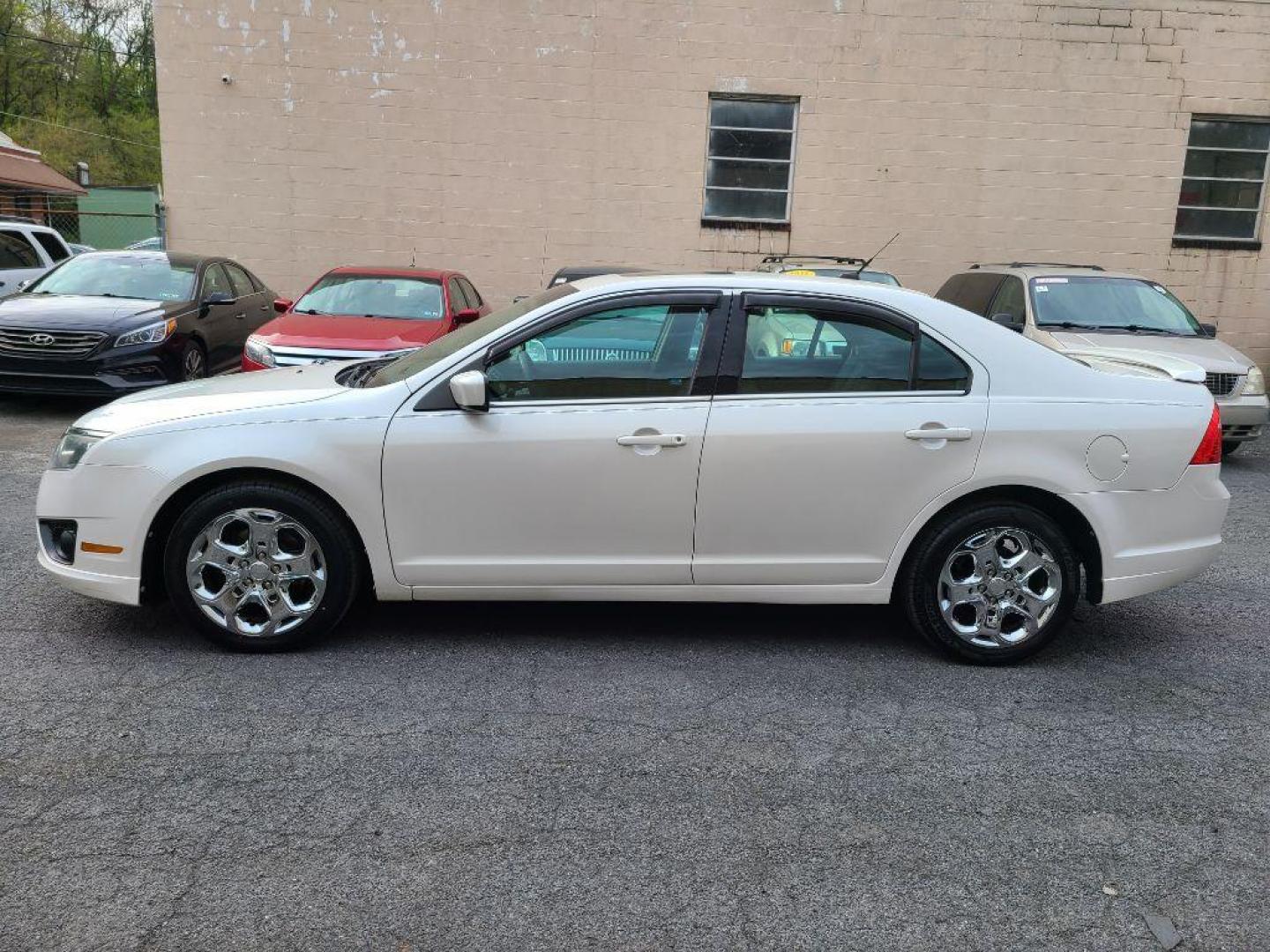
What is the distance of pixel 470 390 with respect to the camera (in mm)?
4254

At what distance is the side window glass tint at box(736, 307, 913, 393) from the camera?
450cm

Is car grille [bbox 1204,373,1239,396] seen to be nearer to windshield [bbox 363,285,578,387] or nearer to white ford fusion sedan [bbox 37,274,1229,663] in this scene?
white ford fusion sedan [bbox 37,274,1229,663]

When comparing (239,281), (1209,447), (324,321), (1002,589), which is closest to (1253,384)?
(1209,447)

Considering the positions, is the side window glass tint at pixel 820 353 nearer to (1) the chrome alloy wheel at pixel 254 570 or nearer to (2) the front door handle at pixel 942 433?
(2) the front door handle at pixel 942 433

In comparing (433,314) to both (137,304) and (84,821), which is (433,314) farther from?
(84,821)

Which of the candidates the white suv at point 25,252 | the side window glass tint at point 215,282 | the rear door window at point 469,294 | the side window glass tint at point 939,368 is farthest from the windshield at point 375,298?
the side window glass tint at point 939,368

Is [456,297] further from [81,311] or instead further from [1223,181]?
[1223,181]

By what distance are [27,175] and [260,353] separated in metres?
23.8

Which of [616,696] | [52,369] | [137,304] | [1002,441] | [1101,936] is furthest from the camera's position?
[137,304]

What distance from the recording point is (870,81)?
1406cm

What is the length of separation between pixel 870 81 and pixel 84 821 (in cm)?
1336

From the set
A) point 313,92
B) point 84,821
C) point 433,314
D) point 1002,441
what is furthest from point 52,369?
point 1002,441

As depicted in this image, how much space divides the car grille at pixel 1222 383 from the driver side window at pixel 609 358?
619 centimetres

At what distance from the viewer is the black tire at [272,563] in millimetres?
4328
